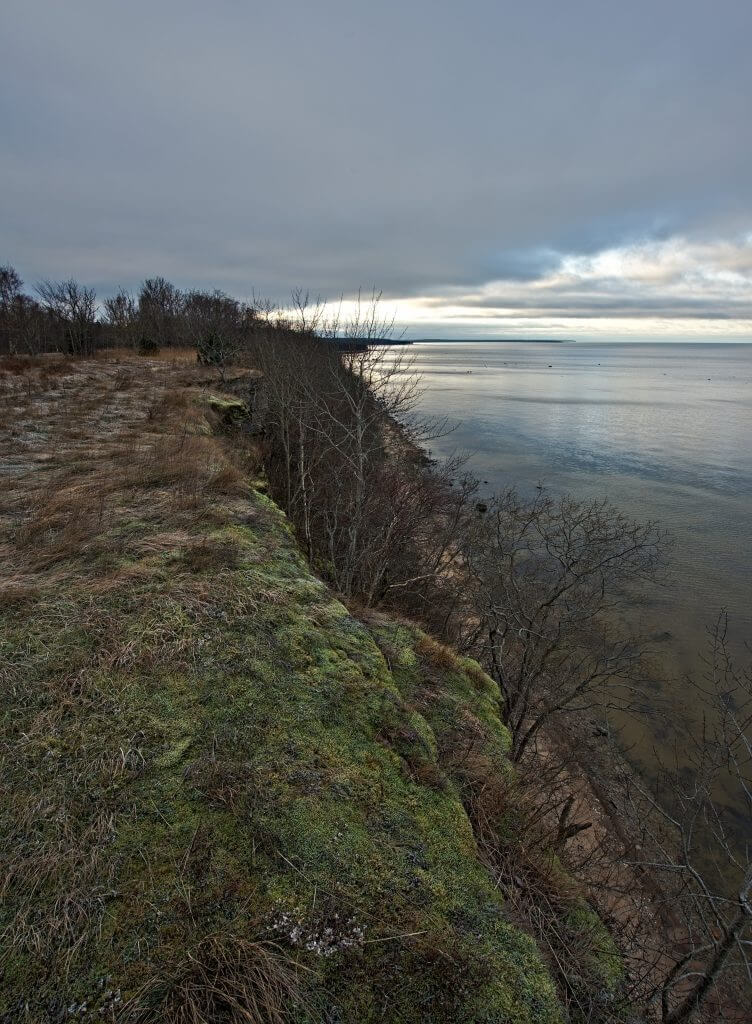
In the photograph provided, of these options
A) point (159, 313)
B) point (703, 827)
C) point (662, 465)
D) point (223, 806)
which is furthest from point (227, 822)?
point (159, 313)

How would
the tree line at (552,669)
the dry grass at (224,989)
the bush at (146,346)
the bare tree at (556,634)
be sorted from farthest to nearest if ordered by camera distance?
the bush at (146,346)
the bare tree at (556,634)
the tree line at (552,669)
the dry grass at (224,989)

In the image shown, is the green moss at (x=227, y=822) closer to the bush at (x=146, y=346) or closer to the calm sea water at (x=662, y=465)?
the calm sea water at (x=662, y=465)

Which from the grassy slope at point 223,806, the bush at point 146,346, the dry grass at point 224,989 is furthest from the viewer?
the bush at point 146,346

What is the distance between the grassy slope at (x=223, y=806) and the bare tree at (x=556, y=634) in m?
4.89

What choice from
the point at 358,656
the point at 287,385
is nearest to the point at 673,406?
the point at 287,385

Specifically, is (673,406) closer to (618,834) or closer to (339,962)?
(618,834)

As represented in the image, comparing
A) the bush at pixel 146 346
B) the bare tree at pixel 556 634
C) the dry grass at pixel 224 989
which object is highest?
the bush at pixel 146 346

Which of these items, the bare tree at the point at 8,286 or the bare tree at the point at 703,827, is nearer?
the bare tree at the point at 703,827

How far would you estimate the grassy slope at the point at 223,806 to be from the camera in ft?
7.05

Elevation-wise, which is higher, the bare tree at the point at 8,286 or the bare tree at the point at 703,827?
the bare tree at the point at 8,286

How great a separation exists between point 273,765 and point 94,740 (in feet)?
3.84

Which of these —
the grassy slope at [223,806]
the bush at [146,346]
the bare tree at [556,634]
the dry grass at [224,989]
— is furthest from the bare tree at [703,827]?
the bush at [146,346]

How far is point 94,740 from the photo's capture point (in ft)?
9.98

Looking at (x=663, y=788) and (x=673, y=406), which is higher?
(x=673, y=406)
